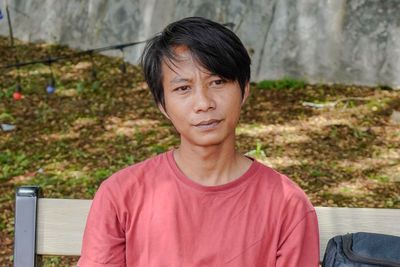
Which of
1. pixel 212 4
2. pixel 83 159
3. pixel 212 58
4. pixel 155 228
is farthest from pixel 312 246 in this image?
pixel 212 4

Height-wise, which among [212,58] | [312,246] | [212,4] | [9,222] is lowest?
[9,222]

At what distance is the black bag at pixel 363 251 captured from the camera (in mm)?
1709

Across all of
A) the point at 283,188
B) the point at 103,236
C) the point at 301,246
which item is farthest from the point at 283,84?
the point at 103,236

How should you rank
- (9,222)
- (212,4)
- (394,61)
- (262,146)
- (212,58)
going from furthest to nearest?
(212,4) < (394,61) < (262,146) < (9,222) < (212,58)

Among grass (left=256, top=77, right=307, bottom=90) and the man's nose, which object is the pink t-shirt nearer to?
the man's nose

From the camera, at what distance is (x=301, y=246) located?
1.85 metres

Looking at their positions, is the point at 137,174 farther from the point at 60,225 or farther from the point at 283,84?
the point at 283,84

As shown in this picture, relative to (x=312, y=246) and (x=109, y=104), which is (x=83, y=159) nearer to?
(x=109, y=104)

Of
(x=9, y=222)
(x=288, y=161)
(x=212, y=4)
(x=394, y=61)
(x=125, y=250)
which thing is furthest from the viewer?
(x=212, y=4)

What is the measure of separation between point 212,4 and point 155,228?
6503 millimetres

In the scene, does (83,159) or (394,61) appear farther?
(394,61)

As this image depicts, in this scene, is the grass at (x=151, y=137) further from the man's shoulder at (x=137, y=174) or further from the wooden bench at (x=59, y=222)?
the man's shoulder at (x=137, y=174)

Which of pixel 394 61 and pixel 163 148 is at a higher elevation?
pixel 394 61

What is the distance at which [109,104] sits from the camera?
23.6 feet
